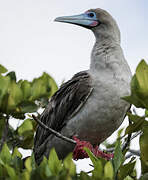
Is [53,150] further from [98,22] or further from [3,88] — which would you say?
[98,22]

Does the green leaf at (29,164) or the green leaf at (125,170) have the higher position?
the green leaf at (29,164)

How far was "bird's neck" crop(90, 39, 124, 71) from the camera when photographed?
4.99 metres

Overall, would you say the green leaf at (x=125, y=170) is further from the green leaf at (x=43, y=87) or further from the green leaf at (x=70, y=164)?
the green leaf at (x=43, y=87)

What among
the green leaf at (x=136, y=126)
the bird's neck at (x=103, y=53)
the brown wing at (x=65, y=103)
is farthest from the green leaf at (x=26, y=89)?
the green leaf at (x=136, y=126)

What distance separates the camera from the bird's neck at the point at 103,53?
16.4ft

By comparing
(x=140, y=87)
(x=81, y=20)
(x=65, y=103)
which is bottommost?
(x=65, y=103)

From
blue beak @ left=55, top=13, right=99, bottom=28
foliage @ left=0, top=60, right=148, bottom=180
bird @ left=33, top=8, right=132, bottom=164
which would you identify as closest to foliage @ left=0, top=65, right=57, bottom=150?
foliage @ left=0, top=60, right=148, bottom=180

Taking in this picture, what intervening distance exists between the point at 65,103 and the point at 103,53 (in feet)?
2.44

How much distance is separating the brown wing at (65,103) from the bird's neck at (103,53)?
0.17m

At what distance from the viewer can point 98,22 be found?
18.3 feet

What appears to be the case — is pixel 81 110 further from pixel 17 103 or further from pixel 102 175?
pixel 102 175

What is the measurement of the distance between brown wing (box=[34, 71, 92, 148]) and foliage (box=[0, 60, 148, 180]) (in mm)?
386

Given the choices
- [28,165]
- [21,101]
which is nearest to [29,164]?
[28,165]

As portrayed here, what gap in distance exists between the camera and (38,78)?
4.96m
